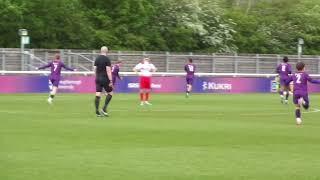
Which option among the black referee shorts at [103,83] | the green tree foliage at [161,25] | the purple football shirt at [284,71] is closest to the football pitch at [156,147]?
the black referee shorts at [103,83]

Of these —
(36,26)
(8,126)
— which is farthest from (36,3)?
(8,126)

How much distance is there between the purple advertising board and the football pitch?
62.6 ft

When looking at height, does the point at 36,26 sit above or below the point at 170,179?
above

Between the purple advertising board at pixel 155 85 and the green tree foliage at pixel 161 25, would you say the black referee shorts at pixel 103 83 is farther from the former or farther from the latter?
the green tree foliage at pixel 161 25

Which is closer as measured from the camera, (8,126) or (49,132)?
(49,132)

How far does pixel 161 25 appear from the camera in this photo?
6419 centimetres

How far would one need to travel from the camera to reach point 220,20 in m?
66.8

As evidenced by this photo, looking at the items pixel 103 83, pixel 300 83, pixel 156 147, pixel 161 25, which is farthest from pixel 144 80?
pixel 161 25

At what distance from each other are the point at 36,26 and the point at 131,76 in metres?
12.4

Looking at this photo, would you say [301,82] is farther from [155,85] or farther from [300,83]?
[155,85]

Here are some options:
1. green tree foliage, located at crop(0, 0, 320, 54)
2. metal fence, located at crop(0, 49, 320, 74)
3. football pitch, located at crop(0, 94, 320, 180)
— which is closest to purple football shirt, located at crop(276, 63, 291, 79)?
football pitch, located at crop(0, 94, 320, 180)

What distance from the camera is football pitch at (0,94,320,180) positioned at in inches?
453

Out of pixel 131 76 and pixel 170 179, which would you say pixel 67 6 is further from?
pixel 170 179

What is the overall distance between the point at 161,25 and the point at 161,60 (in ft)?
38.6
